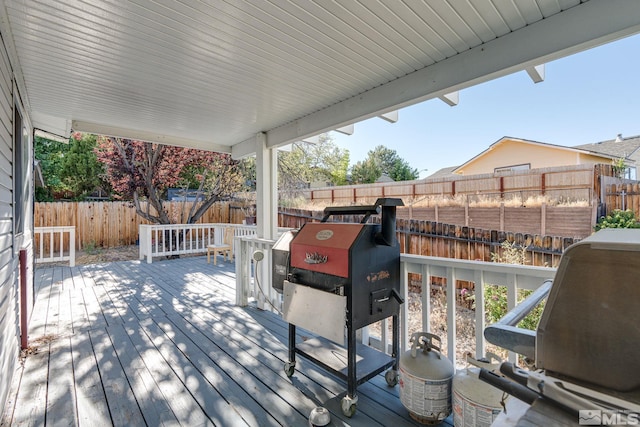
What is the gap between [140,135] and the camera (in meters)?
4.64

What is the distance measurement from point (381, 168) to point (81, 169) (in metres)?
23.3

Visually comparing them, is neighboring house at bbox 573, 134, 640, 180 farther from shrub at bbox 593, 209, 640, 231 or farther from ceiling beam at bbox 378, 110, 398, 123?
ceiling beam at bbox 378, 110, 398, 123

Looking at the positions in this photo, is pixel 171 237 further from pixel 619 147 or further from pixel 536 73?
pixel 619 147

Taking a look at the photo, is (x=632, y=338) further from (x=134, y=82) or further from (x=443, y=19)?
(x=134, y=82)

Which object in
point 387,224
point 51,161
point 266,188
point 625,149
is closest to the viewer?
point 387,224

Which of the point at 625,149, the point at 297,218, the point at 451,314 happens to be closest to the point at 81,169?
the point at 297,218

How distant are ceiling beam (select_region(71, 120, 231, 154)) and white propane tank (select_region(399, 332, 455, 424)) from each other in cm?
481

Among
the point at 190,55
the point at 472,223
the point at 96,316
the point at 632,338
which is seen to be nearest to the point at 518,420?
the point at 632,338

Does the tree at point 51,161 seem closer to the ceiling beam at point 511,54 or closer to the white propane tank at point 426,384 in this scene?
the ceiling beam at point 511,54

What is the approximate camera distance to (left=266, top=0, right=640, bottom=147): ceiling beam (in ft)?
5.61

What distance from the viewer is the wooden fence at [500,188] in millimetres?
6120

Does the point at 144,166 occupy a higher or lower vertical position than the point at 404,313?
higher

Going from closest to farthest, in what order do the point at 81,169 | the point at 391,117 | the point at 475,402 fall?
1. the point at 475,402
2. the point at 391,117
3. the point at 81,169

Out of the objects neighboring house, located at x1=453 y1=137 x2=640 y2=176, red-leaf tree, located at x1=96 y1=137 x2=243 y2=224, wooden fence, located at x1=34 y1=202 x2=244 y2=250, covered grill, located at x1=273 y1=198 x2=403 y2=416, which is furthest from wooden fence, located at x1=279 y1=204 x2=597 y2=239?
wooden fence, located at x1=34 y1=202 x2=244 y2=250
